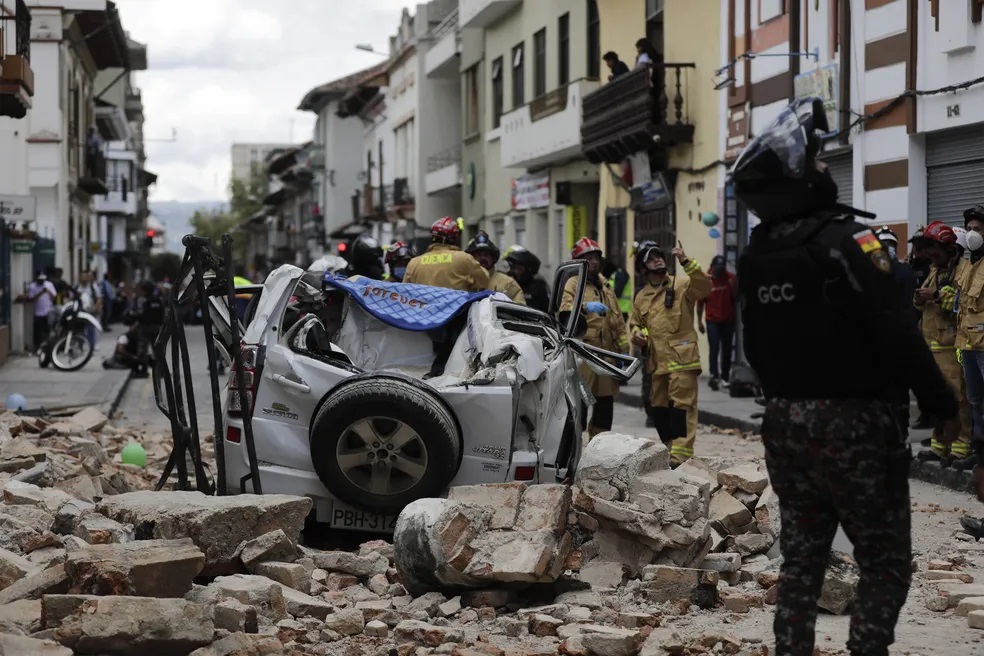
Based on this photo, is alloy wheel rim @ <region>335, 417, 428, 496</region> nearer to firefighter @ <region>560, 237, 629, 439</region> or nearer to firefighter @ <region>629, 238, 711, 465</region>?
firefighter @ <region>629, 238, 711, 465</region>

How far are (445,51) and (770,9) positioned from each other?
22.8 meters

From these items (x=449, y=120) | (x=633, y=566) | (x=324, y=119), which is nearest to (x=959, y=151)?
(x=633, y=566)

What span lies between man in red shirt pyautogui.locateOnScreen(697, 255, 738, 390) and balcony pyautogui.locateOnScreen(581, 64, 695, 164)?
4068mm

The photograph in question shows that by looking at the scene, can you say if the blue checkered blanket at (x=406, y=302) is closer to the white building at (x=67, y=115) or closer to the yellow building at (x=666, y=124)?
the yellow building at (x=666, y=124)

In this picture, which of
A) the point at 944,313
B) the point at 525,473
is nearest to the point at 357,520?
the point at 525,473

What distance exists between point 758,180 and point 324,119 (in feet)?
236

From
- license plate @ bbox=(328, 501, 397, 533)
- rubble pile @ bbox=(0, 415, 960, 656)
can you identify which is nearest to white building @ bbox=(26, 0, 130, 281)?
license plate @ bbox=(328, 501, 397, 533)

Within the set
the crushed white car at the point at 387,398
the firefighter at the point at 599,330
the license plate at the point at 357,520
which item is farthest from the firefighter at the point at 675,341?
the license plate at the point at 357,520

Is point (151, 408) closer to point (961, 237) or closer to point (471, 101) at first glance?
point (961, 237)

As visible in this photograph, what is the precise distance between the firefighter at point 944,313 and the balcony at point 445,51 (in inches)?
1180

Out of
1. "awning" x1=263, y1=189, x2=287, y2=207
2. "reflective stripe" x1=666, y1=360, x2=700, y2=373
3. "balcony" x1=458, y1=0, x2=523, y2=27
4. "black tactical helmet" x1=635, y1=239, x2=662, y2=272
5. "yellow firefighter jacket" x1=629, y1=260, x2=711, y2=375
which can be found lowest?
"reflective stripe" x1=666, y1=360, x2=700, y2=373

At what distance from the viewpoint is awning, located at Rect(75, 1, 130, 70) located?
42.1 meters

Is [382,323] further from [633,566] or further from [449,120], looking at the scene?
[449,120]

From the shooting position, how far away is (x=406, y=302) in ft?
30.7
